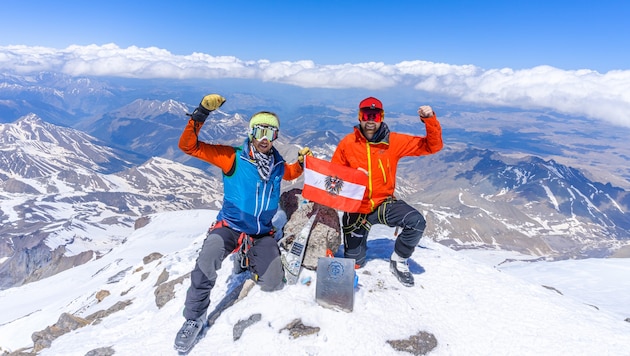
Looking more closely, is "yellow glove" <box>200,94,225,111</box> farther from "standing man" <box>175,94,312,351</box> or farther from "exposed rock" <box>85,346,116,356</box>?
"exposed rock" <box>85,346,116,356</box>

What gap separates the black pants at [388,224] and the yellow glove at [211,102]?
196 inches

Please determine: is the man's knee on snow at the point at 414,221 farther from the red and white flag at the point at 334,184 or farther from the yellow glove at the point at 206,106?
the yellow glove at the point at 206,106

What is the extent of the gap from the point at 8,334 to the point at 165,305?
15024 millimetres

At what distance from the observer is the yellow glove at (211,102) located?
764cm

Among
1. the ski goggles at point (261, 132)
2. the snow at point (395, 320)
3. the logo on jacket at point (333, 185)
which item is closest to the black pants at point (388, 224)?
the snow at point (395, 320)

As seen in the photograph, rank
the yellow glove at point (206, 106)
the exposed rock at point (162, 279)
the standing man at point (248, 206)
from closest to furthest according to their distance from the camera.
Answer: the yellow glove at point (206, 106)
the standing man at point (248, 206)
the exposed rock at point (162, 279)

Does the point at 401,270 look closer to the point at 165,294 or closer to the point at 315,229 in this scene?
the point at 315,229

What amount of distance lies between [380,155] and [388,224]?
6.62ft

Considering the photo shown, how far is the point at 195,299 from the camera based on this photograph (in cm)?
804

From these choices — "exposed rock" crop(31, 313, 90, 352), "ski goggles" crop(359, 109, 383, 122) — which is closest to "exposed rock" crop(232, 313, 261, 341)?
"ski goggles" crop(359, 109, 383, 122)

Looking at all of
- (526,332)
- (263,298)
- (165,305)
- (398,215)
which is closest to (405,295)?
(398,215)

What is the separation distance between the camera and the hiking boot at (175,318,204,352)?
7.52 metres

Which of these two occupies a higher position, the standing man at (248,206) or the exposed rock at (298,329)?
the standing man at (248,206)

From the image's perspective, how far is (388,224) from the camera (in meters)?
9.86
